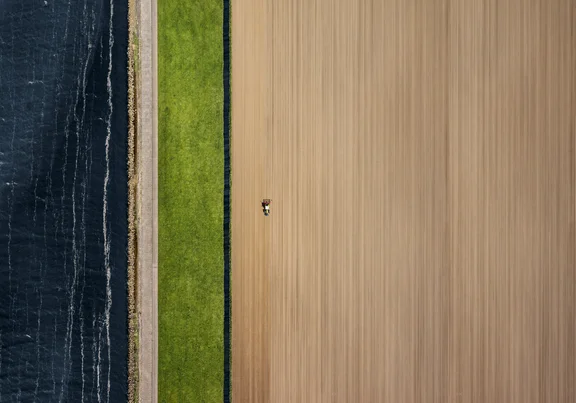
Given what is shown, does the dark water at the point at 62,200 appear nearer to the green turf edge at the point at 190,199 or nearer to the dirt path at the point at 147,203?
the dirt path at the point at 147,203

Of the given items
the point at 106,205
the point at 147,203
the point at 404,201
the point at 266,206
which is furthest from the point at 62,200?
the point at 404,201

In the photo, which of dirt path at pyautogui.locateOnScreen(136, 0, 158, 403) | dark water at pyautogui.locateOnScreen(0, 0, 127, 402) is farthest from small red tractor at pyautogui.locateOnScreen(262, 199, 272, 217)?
dark water at pyautogui.locateOnScreen(0, 0, 127, 402)

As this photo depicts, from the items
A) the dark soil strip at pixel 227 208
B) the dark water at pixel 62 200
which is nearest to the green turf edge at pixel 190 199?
the dark soil strip at pixel 227 208

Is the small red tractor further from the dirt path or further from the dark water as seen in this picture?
the dark water

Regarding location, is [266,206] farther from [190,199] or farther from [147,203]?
[147,203]

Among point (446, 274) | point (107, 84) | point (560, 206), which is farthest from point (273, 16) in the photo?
point (560, 206)

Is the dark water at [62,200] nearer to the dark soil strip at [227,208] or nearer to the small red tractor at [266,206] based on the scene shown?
the dark soil strip at [227,208]

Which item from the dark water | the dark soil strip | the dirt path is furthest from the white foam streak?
the dark soil strip
